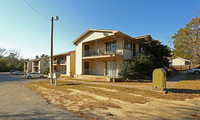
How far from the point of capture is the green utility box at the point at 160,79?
6.86 m

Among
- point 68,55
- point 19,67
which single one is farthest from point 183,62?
point 19,67

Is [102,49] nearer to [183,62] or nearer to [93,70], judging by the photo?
[93,70]

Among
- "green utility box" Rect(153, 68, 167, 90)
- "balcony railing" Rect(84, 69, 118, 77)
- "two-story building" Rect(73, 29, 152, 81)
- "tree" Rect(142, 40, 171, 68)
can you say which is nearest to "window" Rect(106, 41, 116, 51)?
"two-story building" Rect(73, 29, 152, 81)

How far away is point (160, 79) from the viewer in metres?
6.96

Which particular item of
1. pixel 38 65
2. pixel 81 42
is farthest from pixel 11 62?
pixel 81 42

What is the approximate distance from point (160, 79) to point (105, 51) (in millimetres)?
10982

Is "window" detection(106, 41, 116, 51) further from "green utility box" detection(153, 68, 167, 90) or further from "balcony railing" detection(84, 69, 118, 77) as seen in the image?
"green utility box" detection(153, 68, 167, 90)

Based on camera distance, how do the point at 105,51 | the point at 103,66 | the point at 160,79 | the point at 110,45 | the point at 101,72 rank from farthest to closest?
the point at 101,72 < the point at 103,66 < the point at 105,51 < the point at 110,45 < the point at 160,79

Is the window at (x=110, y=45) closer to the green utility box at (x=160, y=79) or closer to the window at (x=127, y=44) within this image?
the window at (x=127, y=44)

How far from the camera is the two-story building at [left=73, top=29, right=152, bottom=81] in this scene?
14703mm

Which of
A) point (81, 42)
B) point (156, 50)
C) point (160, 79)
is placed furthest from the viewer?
point (81, 42)

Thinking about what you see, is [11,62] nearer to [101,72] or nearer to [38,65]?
[38,65]

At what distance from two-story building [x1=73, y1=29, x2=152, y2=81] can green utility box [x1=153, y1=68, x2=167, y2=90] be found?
6578 mm

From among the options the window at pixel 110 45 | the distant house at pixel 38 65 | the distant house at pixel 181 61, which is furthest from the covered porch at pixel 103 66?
the distant house at pixel 181 61
